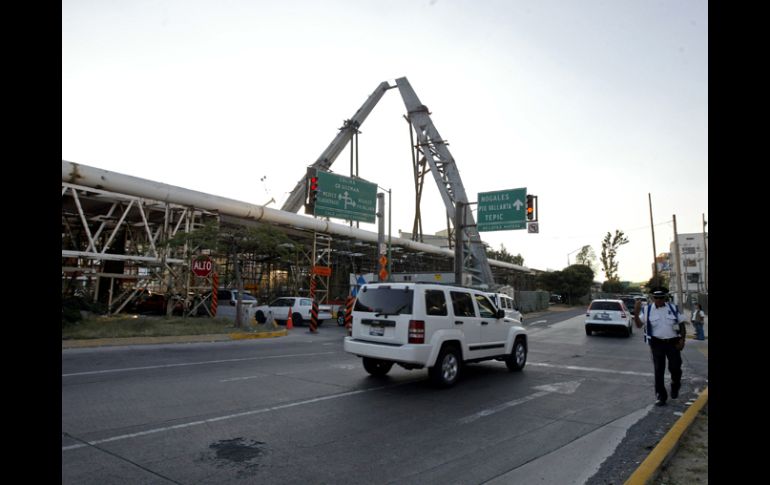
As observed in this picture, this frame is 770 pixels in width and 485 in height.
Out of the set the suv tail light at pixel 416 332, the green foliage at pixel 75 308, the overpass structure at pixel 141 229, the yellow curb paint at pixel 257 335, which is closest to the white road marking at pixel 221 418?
the suv tail light at pixel 416 332

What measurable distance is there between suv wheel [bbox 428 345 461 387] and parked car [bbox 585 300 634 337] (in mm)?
15128

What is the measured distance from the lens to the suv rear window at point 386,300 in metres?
9.12

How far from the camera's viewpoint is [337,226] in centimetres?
3070

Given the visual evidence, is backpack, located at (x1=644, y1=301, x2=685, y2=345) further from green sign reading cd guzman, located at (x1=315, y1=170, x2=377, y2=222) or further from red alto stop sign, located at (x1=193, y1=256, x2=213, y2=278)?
red alto stop sign, located at (x1=193, y1=256, x2=213, y2=278)

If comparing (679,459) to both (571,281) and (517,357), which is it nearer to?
(517,357)

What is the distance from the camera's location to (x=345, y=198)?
23.5 m

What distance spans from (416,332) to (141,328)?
1354 cm

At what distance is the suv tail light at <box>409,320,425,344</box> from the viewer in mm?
8820

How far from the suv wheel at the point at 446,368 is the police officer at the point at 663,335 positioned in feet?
11.1

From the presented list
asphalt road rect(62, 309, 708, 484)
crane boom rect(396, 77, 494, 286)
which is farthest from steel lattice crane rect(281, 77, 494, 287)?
asphalt road rect(62, 309, 708, 484)

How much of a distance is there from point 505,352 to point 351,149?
32.4 meters
